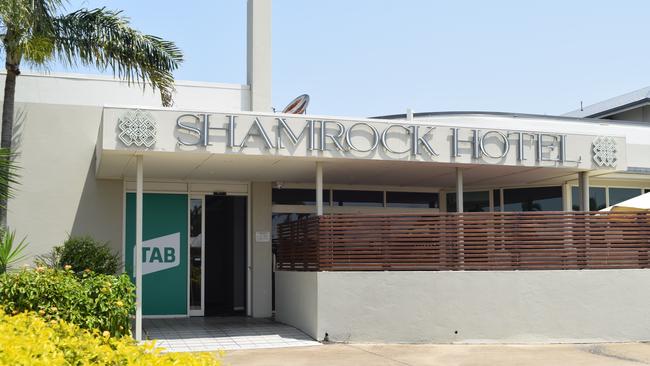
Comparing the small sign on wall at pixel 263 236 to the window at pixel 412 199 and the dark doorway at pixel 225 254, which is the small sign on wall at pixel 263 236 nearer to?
the dark doorway at pixel 225 254

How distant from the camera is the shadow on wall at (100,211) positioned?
565 inches

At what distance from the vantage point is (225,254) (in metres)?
15.8

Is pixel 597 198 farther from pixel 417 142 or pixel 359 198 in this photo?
pixel 417 142

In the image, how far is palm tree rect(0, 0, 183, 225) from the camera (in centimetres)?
1231

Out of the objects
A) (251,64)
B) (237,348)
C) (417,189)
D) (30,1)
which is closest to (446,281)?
(237,348)

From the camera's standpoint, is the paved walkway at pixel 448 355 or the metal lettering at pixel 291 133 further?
the metal lettering at pixel 291 133

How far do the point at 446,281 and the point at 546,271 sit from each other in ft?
5.74

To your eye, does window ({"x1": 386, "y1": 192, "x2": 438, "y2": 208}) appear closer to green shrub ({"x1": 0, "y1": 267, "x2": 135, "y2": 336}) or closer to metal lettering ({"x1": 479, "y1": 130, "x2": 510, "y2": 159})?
metal lettering ({"x1": 479, "y1": 130, "x2": 510, "y2": 159})

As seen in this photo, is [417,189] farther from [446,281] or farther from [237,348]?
[237,348]

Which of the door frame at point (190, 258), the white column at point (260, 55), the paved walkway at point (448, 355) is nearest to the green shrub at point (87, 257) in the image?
the door frame at point (190, 258)

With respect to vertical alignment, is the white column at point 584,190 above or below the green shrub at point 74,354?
above

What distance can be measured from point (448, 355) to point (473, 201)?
258 inches

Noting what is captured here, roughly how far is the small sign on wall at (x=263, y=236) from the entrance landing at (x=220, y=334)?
168 cm

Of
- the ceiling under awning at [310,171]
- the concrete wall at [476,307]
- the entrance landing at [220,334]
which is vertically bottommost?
the entrance landing at [220,334]
